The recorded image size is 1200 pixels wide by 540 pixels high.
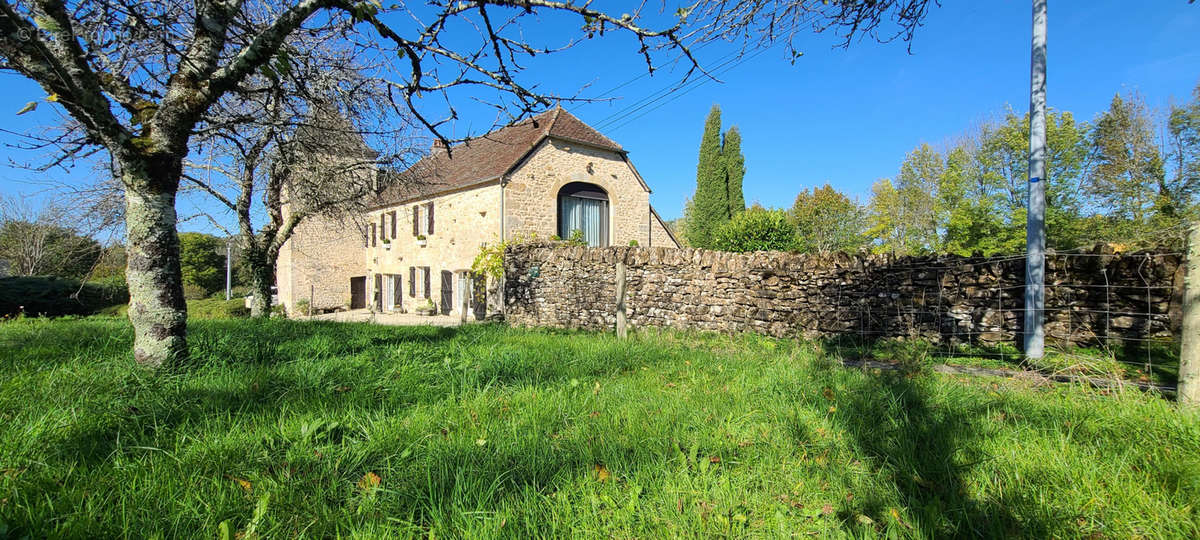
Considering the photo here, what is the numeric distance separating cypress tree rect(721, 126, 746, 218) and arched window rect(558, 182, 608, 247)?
1353cm

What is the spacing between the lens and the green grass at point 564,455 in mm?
1872

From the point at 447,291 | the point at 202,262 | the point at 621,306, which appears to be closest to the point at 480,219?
the point at 447,291

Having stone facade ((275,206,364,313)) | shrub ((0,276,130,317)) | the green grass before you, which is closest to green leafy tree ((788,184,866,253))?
stone facade ((275,206,364,313))

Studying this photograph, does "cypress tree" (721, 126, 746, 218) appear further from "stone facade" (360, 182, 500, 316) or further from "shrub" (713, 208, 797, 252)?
"stone facade" (360, 182, 500, 316)

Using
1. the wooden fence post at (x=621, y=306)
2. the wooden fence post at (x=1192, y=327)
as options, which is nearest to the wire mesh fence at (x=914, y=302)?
the wooden fence post at (x=1192, y=327)

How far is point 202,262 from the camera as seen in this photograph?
1178 inches

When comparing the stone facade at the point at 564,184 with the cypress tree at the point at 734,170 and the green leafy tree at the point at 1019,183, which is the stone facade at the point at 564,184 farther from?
the green leafy tree at the point at 1019,183

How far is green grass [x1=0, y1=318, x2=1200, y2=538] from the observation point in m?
1.87

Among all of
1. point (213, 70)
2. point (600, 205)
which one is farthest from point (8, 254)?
point (213, 70)

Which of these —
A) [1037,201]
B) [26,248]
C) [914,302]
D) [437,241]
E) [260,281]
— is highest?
[437,241]

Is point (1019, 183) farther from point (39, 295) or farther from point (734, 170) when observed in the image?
point (39, 295)

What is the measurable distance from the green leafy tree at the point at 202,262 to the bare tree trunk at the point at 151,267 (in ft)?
105

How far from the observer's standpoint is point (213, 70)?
3.95 meters

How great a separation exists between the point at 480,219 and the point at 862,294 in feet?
42.5
